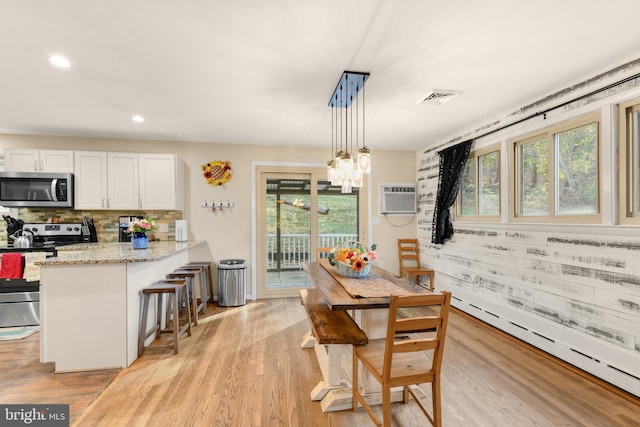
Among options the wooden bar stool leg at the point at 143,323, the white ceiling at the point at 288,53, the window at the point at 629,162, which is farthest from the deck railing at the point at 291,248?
the window at the point at 629,162

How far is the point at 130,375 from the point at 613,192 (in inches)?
162

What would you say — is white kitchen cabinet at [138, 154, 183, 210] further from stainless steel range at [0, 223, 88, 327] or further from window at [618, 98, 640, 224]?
window at [618, 98, 640, 224]

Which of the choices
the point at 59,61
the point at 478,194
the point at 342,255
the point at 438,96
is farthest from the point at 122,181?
the point at 478,194

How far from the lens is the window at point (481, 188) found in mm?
3672

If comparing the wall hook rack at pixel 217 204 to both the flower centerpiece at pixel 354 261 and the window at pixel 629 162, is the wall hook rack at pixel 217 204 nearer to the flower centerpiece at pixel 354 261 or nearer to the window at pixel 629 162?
the flower centerpiece at pixel 354 261

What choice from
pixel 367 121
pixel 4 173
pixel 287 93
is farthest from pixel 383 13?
pixel 4 173

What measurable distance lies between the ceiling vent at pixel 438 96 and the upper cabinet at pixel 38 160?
448cm

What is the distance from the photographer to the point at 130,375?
2494 mm

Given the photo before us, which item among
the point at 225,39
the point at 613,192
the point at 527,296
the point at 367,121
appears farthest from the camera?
the point at 367,121

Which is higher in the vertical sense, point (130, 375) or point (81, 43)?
point (81, 43)

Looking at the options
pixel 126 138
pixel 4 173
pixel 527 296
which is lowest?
pixel 527 296

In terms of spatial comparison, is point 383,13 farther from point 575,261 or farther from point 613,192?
point 575,261

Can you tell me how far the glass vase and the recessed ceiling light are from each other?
1.70 metres

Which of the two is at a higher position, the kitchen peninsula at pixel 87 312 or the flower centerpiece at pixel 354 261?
the flower centerpiece at pixel 354 261
